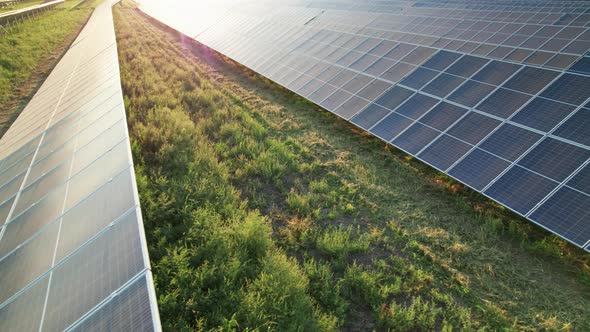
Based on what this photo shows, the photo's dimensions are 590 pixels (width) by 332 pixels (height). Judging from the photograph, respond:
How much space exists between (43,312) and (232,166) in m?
7.22

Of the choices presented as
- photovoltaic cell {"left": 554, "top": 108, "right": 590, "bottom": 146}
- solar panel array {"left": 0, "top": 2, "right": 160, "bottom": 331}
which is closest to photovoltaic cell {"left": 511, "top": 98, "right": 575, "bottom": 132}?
photovoltaic cell {"left": 554, "top": 108, "right": 590, "bottom": 146}

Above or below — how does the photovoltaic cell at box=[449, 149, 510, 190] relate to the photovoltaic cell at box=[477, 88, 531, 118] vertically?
below

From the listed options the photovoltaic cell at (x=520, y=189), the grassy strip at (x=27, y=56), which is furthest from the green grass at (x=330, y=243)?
the grassy strip at (x=27, y=56)

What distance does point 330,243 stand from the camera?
8.12m

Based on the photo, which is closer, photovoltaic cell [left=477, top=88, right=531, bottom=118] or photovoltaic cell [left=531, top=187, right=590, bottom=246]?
photovoltaic cell [left=531, top=187, right=590, bottom=246]

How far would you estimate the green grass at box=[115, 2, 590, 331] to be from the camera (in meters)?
6.36

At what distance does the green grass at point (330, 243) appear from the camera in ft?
20.9

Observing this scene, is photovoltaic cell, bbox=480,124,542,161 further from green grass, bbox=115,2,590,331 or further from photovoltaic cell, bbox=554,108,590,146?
green grass, bbox=115,2,590,331

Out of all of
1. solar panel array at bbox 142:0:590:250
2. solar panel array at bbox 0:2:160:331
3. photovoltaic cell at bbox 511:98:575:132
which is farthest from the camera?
photovoltaic cell at bbox 511:98:575:132

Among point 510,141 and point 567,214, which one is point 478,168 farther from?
point 567,214

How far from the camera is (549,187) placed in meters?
7.84

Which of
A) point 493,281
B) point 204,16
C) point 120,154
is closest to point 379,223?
point 493,281

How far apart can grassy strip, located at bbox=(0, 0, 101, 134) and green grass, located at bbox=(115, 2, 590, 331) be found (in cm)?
1293

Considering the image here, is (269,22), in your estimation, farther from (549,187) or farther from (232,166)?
(549,187)
